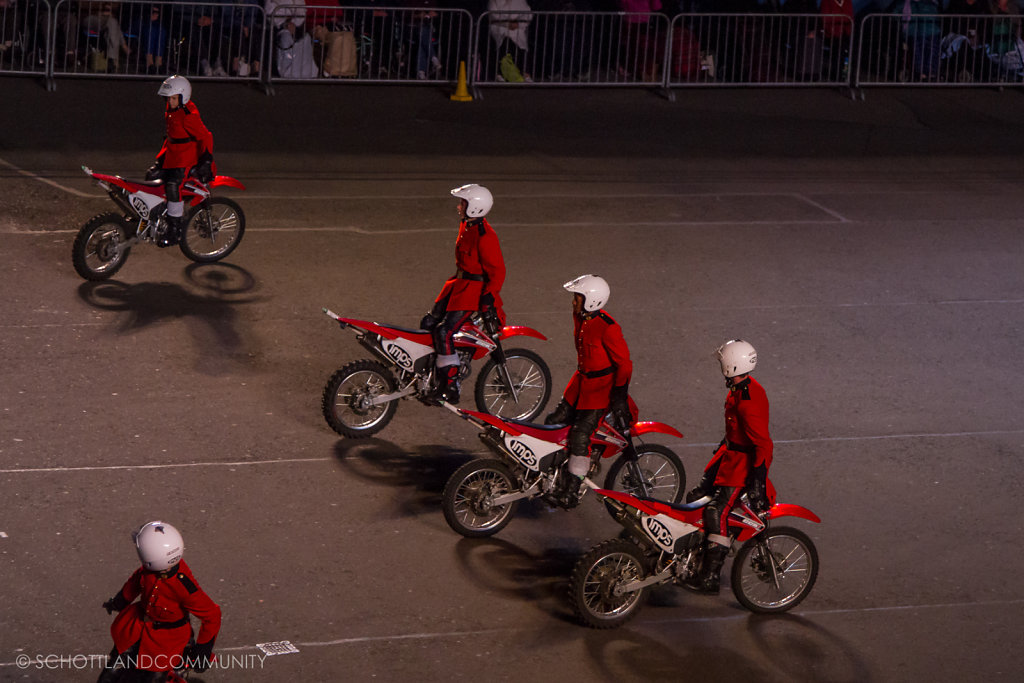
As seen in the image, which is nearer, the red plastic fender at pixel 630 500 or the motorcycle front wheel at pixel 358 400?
the red plastic fender at pixel 630 500

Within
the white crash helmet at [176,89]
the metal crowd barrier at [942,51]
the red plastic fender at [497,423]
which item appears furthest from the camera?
the metal crowd barrier at [942,51]

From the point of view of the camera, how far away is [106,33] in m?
20.4

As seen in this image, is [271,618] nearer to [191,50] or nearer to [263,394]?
[263,394]

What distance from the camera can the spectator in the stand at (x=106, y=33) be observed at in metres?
20.2

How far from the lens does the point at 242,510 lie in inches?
367

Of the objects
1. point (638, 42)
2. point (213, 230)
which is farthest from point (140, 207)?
point (638, 42)

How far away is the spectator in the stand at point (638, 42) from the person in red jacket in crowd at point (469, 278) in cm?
1222

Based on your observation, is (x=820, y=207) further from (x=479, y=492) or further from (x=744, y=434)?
(x=744, y=434)

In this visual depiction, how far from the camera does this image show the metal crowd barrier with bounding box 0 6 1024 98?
66.9 ft

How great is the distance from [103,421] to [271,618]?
343 centimetres

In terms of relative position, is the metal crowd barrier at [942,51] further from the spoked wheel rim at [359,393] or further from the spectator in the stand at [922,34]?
the spoked wheel rim at [359,393]

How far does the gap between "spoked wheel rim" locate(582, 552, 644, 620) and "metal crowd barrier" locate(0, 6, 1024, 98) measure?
Answer: 14457 mm

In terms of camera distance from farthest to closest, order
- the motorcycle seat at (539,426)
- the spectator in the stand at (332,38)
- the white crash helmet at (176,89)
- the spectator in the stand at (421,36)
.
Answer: the spectator in the stand at (421,36), the spectator in the stand at (332,38), the white crash helmet at (176,89), the motorcycle seat at (539,426)

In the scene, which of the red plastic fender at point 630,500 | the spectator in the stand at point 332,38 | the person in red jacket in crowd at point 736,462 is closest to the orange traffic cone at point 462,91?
the spectator in the stand at point 332,38
